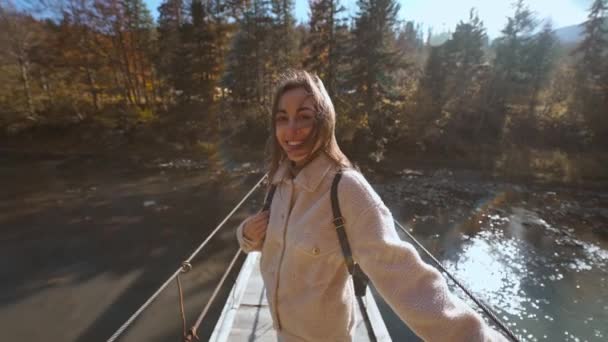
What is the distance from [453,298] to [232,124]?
57.2ft

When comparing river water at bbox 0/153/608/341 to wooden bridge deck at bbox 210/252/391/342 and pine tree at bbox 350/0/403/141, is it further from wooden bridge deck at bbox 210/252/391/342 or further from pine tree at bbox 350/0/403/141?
pine tree at bbox 350/0/403/141

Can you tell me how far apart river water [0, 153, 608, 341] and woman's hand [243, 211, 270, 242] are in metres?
4.48

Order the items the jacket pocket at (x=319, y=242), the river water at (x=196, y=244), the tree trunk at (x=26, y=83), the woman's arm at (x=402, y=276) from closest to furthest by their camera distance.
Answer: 1. the woman's arm at (x=402, y=276)
2. the jacket pocket at (x=319, y=242)
3. the river water at (x=196, y=244)
4. the tree trunk at (x=26, y=83)

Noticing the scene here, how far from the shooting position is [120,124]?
58.5ft

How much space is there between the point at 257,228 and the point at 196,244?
6.78m

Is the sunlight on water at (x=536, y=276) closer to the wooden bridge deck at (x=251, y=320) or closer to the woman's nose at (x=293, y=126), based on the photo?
the wooden bridge deck at (x=251, y=320)

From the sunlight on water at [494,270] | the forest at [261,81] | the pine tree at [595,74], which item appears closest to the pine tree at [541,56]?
the forest at [261,81]

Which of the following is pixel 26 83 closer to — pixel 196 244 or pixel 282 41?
pixel 282 41

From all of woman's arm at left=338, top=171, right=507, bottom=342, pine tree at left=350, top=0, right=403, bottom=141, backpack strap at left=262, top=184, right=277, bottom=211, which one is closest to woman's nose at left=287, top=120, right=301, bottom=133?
woman's arm at left=338, top=171, right=507, bottom=342

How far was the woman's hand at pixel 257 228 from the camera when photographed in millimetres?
1265

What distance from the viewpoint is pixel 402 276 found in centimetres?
82

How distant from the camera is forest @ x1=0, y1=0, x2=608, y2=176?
1605 cm

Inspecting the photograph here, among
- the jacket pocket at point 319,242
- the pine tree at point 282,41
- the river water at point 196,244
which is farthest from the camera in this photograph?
Result: the pine tree at point 282,41

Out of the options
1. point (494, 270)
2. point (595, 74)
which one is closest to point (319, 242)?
point (494, 270)
